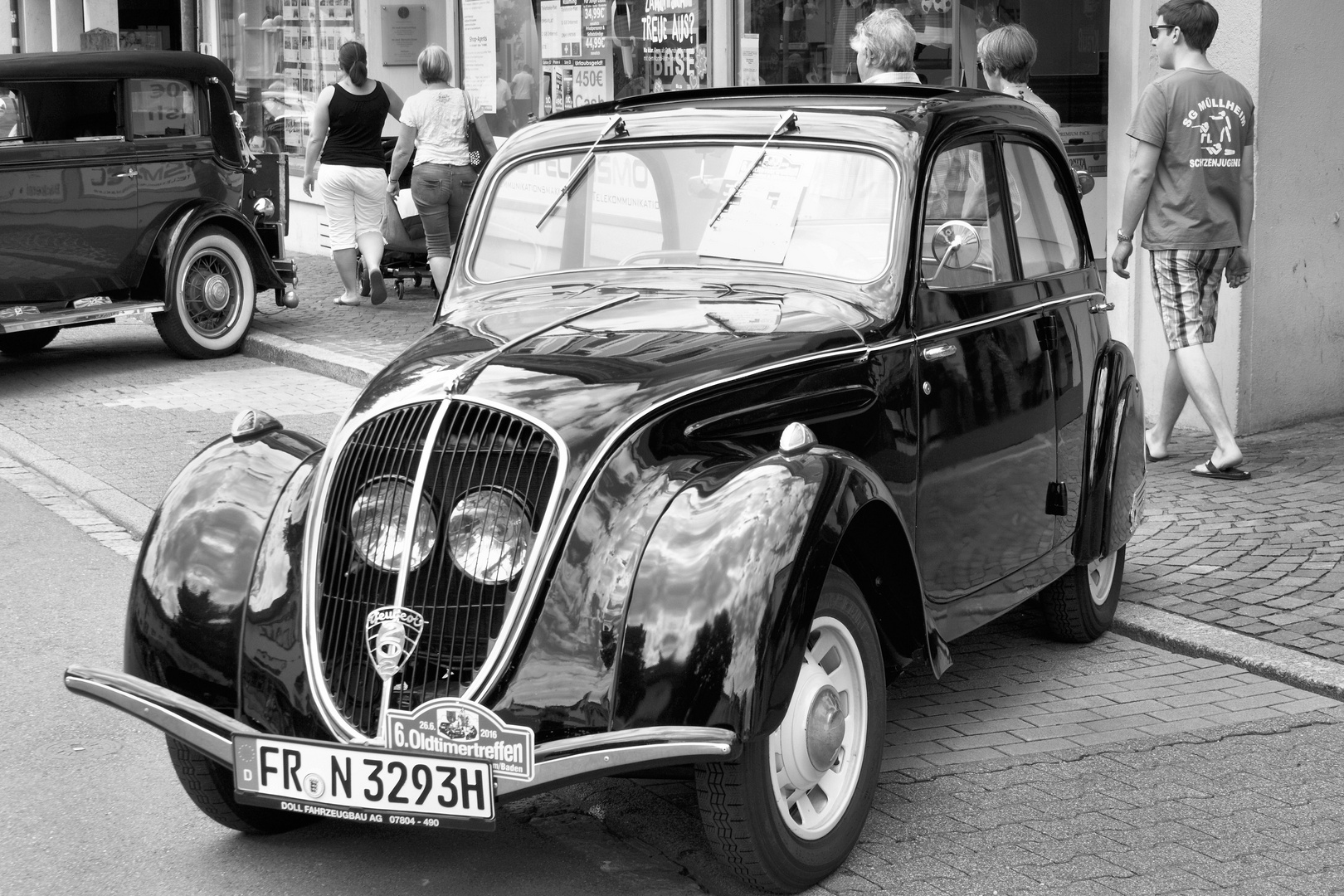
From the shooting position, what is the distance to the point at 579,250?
4.77 m

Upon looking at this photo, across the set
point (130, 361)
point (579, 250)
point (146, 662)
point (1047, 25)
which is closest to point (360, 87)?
point (130, 361)

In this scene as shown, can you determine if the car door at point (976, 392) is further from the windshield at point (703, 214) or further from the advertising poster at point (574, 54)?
the advertising poster at point (574, 54)

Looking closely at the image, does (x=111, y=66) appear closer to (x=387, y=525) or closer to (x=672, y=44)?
(x=672, y=44)

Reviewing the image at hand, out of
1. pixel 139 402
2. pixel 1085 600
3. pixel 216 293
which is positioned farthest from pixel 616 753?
pixel 216 293

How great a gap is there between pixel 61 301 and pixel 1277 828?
9002 mm

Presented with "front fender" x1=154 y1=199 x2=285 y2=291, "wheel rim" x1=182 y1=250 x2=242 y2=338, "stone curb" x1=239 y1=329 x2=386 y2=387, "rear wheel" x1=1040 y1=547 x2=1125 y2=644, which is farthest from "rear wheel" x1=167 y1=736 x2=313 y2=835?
"wheel rim" x1=182 y1=250 x2=242 y2=338

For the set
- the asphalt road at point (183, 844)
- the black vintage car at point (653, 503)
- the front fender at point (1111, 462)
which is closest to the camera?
the black vintage car at point (653, 503)

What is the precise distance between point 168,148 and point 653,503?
8700mm

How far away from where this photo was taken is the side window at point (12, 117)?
10.5m

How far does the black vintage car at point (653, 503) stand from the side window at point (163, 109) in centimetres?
698

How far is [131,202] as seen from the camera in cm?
1098

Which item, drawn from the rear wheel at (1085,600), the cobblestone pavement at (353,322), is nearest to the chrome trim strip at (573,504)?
the rear wheel at (1085,600)

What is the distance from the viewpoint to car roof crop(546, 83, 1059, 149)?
15.3ft

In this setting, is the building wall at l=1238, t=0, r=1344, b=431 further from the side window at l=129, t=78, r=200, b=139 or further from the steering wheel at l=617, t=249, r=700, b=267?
the side window at l=129, t=78, r=200, b=139
